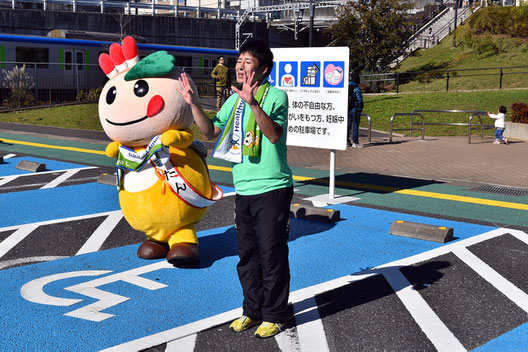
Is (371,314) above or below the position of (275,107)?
below

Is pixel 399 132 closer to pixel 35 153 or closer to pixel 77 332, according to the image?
pixel 35 153

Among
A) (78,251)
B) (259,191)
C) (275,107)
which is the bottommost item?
(78,251)

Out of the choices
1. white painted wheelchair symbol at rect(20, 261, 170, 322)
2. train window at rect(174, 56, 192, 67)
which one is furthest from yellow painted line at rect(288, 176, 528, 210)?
train window at rect(174, 56, 192, 67)

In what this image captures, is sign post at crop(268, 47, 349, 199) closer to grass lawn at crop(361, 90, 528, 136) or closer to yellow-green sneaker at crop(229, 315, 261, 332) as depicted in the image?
yellow-green sneaker at crop(229, 315, 261, 332)

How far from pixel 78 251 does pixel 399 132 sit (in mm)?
16707

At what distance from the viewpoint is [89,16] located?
39688mm

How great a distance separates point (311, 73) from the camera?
351 inches

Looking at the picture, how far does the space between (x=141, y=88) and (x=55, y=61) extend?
84.3 ft

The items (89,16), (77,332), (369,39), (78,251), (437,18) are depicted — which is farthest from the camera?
(437,18)

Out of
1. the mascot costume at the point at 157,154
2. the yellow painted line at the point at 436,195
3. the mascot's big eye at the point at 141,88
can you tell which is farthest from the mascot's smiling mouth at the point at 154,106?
the yellow painted line at the point at 436,195

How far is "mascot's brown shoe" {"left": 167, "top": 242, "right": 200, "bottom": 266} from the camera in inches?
225

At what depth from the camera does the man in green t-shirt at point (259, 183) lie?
4.10m

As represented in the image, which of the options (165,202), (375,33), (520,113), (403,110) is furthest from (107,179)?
(375,33)

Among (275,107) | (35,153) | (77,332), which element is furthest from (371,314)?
(35,153)
